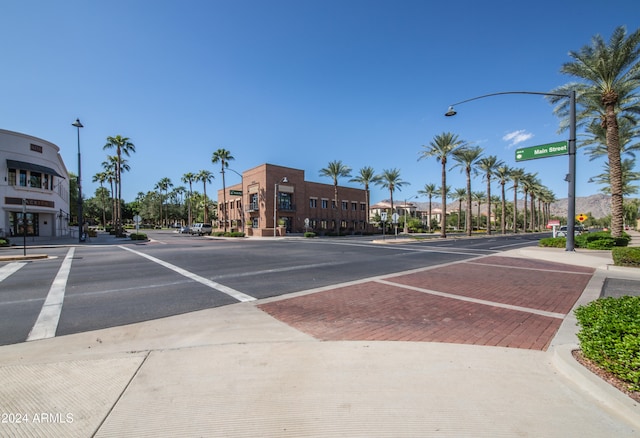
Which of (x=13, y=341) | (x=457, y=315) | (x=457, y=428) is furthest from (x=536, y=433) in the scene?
(x=13, y=341)

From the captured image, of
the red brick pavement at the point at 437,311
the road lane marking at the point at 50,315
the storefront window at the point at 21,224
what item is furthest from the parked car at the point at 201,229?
the red brick pavement at the point at 437,311

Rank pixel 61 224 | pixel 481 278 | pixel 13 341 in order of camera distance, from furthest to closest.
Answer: pixel 61 224 → pixel 481 278 → pixel 13 341

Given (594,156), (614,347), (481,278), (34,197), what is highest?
(594,156)

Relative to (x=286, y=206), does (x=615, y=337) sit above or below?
below

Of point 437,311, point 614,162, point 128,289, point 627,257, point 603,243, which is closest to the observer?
point 437,311

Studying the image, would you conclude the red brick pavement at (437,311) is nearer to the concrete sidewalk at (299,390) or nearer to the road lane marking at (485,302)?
the road lane marking at (485,302)

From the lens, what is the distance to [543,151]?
49.2ft

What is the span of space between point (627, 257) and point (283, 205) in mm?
42247

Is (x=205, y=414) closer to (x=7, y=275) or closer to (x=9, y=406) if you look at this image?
(x=9, y=406)

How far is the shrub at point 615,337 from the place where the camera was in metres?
2.63

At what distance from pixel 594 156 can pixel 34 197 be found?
5370cm

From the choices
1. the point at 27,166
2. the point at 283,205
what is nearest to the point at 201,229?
the point at 283,205

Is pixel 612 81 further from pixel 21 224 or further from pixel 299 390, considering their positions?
pixel 21 224

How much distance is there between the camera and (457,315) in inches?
210
